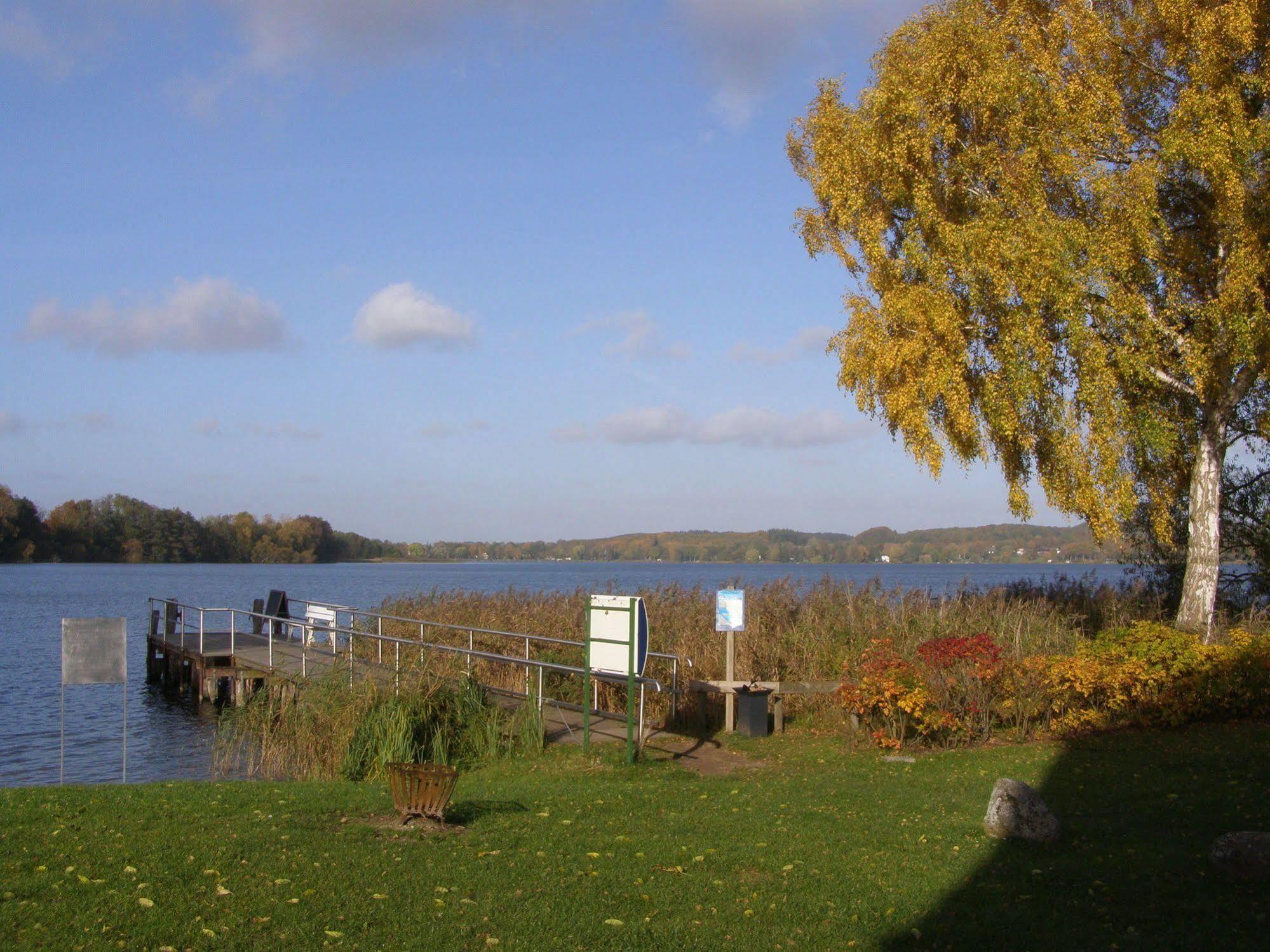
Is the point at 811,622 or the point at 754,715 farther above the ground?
the point at 811,622

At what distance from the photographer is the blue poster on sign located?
571 inches

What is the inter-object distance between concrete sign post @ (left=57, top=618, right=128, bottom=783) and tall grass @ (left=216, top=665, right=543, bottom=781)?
2.09 m

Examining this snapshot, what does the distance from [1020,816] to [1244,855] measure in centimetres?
158

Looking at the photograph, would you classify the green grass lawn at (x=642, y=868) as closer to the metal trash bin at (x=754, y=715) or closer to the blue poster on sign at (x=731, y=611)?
the metal trash bin at (x=754, y=715)

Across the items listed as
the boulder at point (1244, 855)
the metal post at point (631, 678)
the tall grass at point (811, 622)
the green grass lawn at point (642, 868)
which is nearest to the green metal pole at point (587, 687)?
the metal post at point (631, 678)

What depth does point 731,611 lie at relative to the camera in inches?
574

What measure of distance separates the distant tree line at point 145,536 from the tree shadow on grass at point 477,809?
11643 cm

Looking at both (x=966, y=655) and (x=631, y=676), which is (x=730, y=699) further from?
(x=966, y=655)

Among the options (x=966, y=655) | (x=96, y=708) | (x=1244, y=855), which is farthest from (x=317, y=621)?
(x=1244, y=855)

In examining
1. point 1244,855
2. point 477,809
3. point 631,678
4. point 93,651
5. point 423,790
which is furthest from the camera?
point 93,651

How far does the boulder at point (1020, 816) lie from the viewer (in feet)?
26.1

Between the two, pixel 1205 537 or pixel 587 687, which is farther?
pixel 1205 537

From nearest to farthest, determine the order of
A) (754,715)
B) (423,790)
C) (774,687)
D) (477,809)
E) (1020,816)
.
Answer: (1020,816) → (423,790) → (477,809) → (754,715) → (774,687)

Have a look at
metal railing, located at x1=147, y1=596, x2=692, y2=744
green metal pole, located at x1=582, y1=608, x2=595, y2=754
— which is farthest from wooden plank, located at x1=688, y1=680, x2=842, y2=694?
green metal pole, located at x1=582, y1=608, x2=595, y2=754
